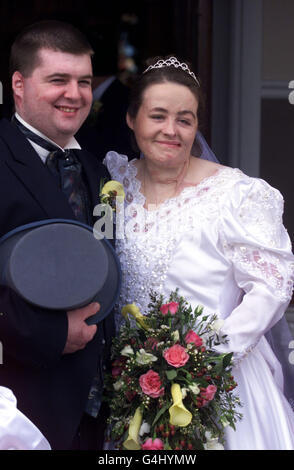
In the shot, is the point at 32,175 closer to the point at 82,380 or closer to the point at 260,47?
the point at 82,380

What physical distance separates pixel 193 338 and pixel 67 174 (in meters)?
0.73

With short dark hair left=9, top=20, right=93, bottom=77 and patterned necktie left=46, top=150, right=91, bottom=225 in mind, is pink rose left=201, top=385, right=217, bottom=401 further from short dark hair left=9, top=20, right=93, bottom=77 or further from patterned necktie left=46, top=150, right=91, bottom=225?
short dark hair left=9, top=20, right=93, bottom=77

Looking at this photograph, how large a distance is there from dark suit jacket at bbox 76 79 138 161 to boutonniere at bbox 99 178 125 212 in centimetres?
97

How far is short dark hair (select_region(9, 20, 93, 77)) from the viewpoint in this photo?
8.16 feet

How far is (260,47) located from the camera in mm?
3713

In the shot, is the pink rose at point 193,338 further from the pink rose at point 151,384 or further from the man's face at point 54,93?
the man's face at point 54,93

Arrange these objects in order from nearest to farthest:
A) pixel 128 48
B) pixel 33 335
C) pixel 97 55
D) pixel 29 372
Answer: pixel 33 335 → pixel 29 372 → pixel 97 55 → pixel 128 48

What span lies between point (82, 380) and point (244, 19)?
2.15 meters

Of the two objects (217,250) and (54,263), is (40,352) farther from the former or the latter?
(217,250)

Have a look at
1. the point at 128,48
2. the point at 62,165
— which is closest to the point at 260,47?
the point at 62,165

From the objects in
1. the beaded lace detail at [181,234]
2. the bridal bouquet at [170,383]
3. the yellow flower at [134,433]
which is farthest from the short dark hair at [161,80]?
the yellow flower at [134,433]

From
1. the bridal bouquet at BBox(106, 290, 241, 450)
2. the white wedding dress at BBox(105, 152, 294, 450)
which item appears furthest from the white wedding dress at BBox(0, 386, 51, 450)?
the white wedding dress at BBox(105, 152, 294, 450)

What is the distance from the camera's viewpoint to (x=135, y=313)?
248 centimetres

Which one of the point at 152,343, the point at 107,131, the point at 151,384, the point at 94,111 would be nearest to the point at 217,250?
the point at 152,343
